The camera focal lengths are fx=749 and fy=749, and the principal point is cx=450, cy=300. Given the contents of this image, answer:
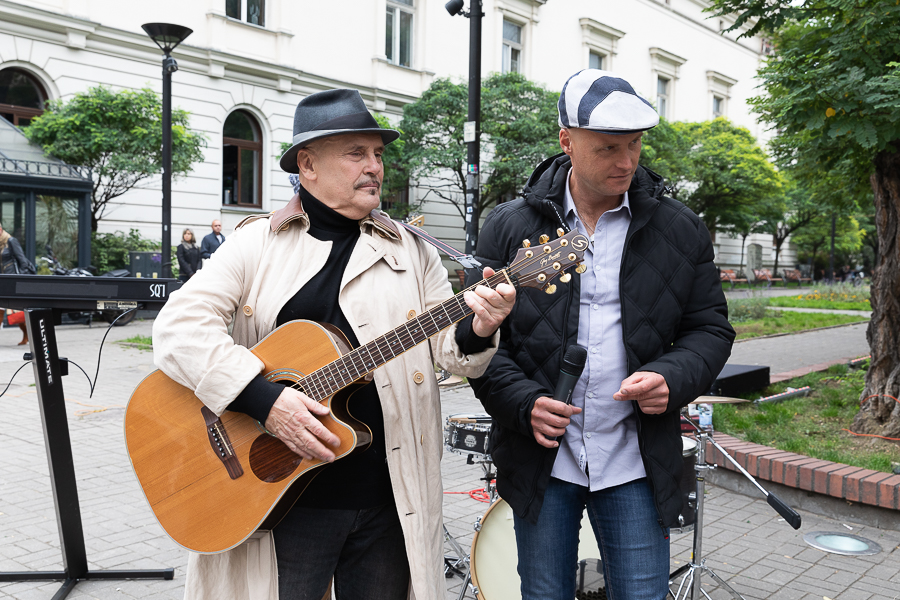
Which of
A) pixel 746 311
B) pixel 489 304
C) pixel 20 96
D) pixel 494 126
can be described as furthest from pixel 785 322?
pixel 20 96

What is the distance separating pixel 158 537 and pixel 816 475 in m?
4.09

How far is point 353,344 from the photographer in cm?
227

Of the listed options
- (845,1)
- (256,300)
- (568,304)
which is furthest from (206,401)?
(845,1)

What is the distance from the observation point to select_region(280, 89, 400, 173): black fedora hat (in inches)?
87.2

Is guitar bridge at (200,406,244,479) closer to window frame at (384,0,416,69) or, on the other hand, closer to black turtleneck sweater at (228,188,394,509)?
black turtleneck sweater at (228,188,394,509)

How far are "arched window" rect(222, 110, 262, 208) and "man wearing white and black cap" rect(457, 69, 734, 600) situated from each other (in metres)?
17.9

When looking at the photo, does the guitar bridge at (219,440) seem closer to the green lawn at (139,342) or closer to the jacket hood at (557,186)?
the jacket hood at (557,186)

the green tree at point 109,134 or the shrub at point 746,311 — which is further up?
the green tree at point 109,134

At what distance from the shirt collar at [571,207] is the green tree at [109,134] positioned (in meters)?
13.9

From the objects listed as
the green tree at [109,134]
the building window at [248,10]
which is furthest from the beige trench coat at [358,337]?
the building window at [248,10]

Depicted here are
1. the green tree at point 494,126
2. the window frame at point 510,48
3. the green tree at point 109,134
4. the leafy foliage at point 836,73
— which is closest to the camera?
the leafy foliage at point 836,73

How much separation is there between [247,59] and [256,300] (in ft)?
58.0

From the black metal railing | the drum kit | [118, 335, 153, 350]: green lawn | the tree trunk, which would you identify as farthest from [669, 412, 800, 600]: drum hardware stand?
the black metal railing

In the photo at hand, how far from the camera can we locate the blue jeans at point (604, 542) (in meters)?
2.17
